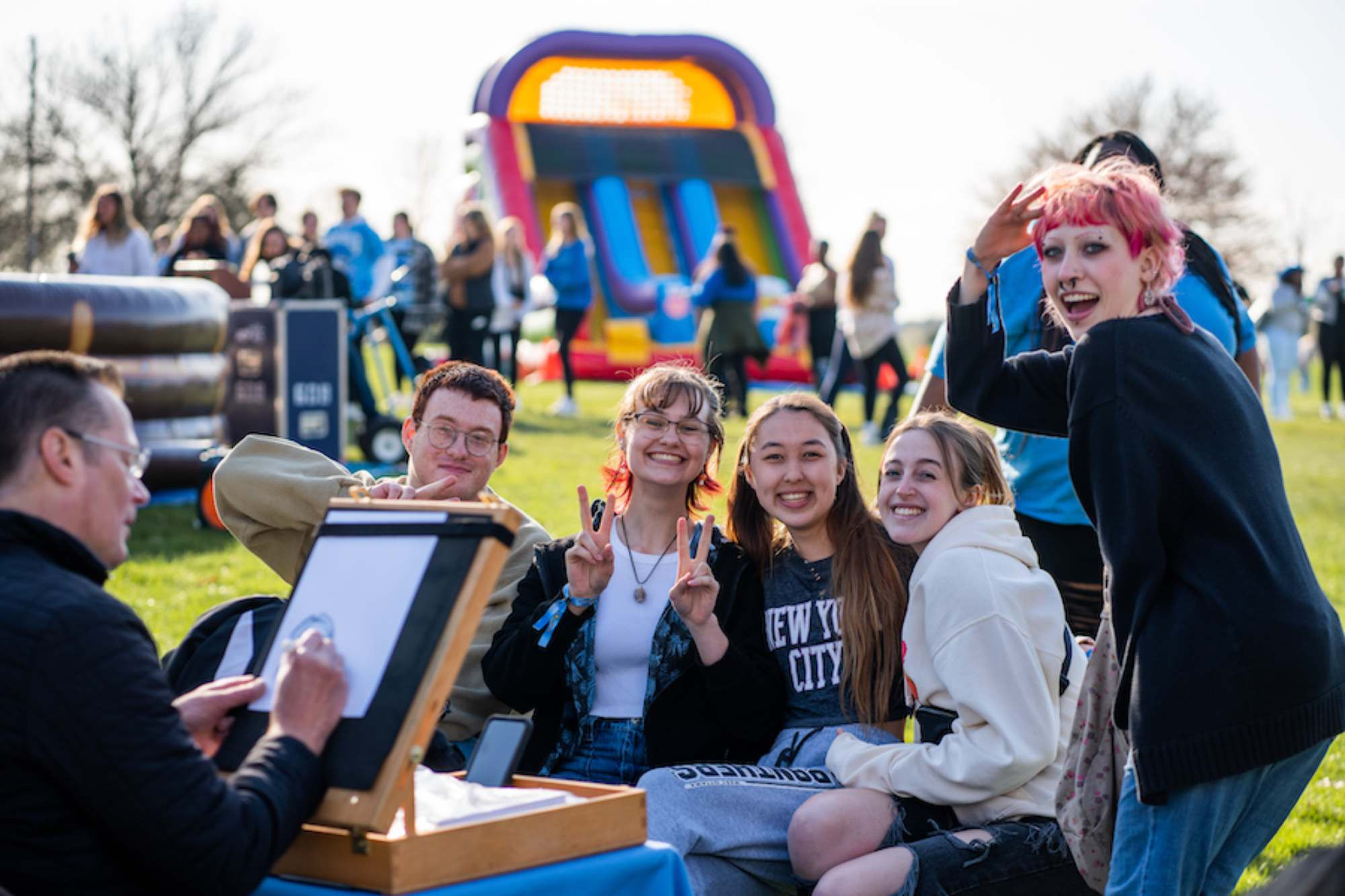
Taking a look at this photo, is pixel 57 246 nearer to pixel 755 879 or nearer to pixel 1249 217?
pixel 1249 217

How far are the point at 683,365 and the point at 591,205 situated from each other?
2008 cm

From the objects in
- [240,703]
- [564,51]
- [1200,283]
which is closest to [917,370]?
[564,51]

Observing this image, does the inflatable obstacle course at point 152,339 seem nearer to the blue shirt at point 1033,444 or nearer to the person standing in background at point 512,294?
the person standing in background at point 512,294

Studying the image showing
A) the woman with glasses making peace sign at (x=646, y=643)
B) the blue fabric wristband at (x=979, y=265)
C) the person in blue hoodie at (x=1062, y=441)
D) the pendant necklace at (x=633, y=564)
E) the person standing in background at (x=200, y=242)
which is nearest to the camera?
the blue fabric wristband at (x=979, y=265)

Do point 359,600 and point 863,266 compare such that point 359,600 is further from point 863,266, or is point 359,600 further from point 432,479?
point 863,266

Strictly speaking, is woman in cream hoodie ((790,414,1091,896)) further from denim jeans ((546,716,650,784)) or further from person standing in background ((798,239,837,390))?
person standing in background ((798,239,837,390))

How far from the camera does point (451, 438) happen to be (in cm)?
396

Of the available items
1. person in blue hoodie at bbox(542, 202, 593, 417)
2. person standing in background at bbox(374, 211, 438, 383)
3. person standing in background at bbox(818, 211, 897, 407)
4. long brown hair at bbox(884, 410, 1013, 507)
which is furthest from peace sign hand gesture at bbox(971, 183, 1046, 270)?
person in blue hoodie at bbox(542, 202, 593, 417)

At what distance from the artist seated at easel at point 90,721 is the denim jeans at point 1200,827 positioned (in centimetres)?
144

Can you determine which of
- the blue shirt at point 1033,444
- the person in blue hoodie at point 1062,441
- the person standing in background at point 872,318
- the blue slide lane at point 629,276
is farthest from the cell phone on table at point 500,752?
the blue slide lane at point 629,276

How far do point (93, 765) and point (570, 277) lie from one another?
14.2 m

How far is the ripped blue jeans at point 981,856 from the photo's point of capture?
323cm

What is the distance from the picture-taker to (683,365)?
4184 millimetres

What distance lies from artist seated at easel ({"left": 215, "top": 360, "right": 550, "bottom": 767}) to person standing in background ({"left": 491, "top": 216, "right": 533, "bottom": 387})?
11.1 metres
